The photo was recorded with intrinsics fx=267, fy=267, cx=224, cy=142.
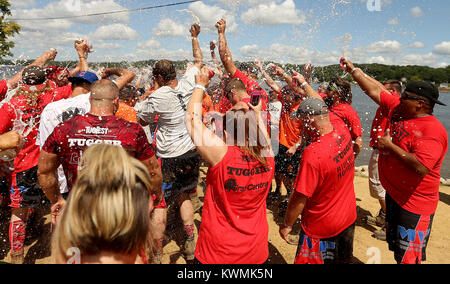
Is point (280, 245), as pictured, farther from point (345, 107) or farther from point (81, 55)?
point (81, 55)

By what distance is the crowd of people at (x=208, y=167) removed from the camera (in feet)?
4.06

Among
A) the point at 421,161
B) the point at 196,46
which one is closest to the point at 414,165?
the point at 421,161

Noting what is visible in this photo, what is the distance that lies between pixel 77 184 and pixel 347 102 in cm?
439

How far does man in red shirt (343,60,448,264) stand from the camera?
257 cm

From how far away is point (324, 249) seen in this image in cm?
259

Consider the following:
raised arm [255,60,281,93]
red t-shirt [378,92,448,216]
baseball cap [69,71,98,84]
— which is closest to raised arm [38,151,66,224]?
baseball cap [69,71,98,84]

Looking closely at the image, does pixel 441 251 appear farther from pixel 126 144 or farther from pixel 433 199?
pixel 126 144

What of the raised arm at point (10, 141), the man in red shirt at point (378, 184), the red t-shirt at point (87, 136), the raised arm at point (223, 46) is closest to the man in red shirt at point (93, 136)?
the red t-shirt at point (87, 136)

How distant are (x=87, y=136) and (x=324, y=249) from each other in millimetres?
2426

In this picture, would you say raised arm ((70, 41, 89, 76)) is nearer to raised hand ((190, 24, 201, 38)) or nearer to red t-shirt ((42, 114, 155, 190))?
raised hand ((190, 24, 201, 38))

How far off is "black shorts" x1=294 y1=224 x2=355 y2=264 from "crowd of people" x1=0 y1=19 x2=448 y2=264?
0.4 inches

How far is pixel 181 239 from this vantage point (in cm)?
425

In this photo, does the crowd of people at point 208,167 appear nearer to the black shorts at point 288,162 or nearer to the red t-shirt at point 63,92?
the red t-shirt at point 63,92
